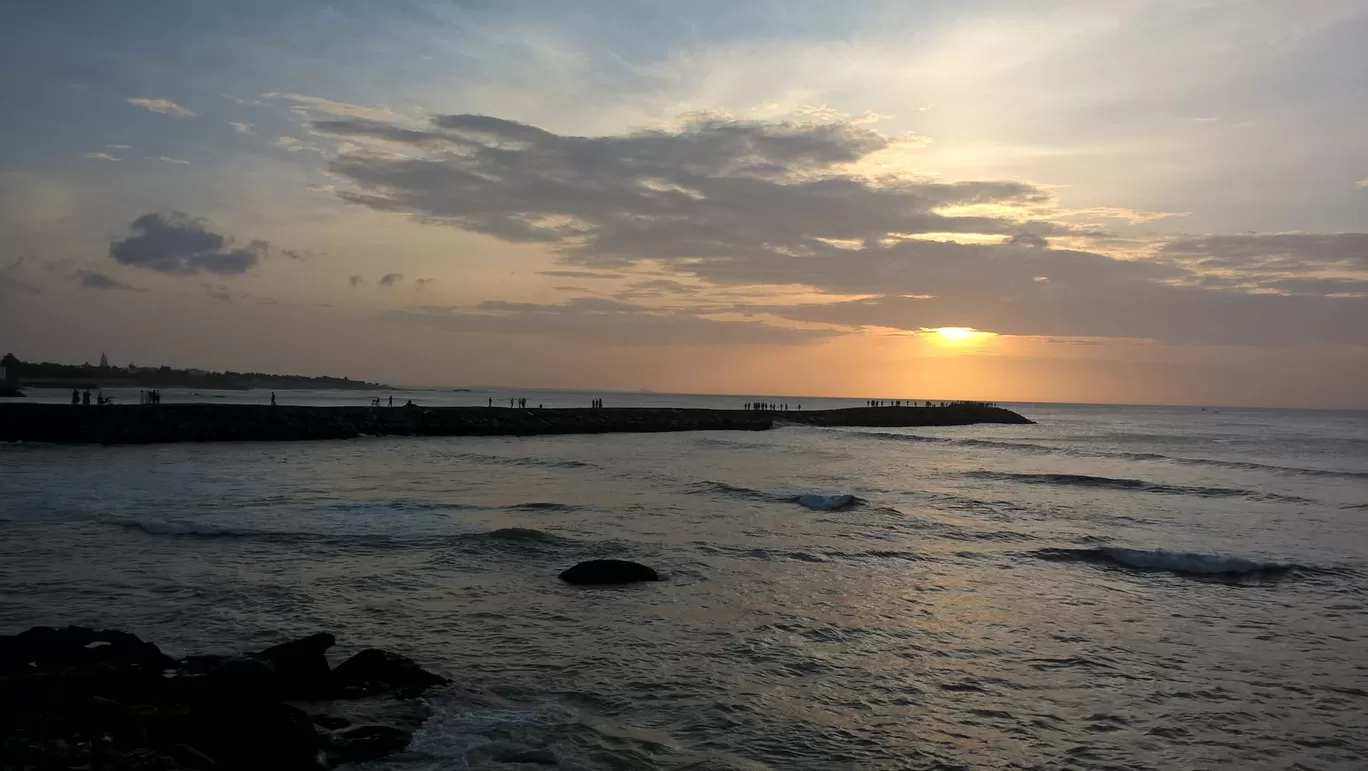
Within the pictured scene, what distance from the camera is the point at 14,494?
2269 cm

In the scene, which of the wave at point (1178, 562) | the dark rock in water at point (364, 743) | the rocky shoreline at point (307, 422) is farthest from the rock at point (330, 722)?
the rocky shoreline at point (307, 422)

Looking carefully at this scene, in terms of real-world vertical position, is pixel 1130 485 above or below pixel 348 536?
above

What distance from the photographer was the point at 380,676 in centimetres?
881

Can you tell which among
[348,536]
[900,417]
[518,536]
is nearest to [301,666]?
[518,536]

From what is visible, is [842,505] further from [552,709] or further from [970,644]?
[552,709]

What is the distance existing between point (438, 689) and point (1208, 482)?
1457 inches

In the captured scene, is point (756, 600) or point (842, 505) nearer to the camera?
point (756, 600)

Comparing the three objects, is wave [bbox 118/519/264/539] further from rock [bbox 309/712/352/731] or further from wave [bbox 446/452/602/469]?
wave [bbox 446/452/602/469]

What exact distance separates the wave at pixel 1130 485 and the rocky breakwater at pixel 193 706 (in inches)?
1241

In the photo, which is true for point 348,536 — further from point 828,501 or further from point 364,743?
point 828,501

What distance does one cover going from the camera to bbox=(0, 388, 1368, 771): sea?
7.97 m

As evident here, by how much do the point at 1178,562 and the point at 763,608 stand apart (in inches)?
400

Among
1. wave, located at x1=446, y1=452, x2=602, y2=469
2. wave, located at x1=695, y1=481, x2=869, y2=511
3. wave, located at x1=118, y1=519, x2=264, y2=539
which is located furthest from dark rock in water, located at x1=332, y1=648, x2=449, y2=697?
wave, located at x1=446, y1=452, x2=602, y2=469

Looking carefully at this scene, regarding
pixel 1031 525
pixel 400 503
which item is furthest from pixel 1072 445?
pixel 400 503
